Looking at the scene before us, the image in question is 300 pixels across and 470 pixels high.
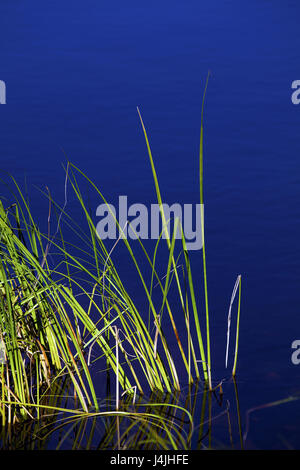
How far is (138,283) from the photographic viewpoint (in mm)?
4418

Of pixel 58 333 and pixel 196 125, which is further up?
pixel 196 125

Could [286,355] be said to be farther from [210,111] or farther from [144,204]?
[210,111]

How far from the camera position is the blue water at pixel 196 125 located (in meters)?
4.11

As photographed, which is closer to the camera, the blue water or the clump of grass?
the clump of grass

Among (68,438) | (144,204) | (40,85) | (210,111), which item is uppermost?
(40,85)

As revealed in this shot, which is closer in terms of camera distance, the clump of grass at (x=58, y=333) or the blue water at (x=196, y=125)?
the clump of grass at (x=58, y=333)

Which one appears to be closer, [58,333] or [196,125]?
[58,333]

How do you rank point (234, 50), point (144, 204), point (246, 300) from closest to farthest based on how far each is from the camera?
1. point (246, 300)
2. point (144, 204)
3. point (234, 50)

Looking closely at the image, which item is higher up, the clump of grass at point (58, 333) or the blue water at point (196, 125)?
the blue water at point (196, 125)

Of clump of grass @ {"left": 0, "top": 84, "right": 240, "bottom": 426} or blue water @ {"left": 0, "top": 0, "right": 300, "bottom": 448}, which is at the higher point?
blue water @ {"left": 0, "top": 0, "right": 300, "bottom": 448}

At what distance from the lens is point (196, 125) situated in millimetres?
6688

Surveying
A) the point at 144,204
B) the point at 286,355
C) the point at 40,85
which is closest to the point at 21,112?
the point at 40,85

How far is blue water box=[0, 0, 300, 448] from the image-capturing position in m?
4.11

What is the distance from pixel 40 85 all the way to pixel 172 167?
2394 mm
